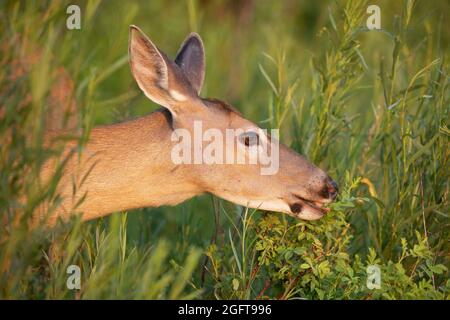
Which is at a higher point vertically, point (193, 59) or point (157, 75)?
point (193, 59)

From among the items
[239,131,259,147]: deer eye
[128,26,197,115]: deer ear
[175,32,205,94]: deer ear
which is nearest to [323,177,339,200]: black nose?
[239,131,259,147]: deer eye

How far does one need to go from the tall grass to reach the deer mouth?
2.6 inches

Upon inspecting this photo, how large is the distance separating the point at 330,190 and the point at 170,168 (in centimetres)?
101

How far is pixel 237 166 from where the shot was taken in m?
5.32

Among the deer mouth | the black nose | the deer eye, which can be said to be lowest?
the deer mouth

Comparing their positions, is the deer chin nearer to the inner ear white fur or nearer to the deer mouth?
the deer mouth

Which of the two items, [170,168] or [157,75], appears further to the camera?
[170,168]

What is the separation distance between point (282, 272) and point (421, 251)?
2.67 ft

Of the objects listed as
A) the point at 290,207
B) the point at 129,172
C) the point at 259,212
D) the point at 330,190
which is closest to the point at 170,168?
the point at 129,172

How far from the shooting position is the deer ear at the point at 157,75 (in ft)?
16.5

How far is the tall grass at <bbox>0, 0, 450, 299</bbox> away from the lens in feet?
13.2

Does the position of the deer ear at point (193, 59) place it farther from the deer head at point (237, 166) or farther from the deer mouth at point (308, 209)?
the deer mouth at point (308, 209)

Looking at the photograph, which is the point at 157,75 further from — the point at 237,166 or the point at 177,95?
the point at 237,166

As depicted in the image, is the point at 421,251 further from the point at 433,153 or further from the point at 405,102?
the point at 405,102
